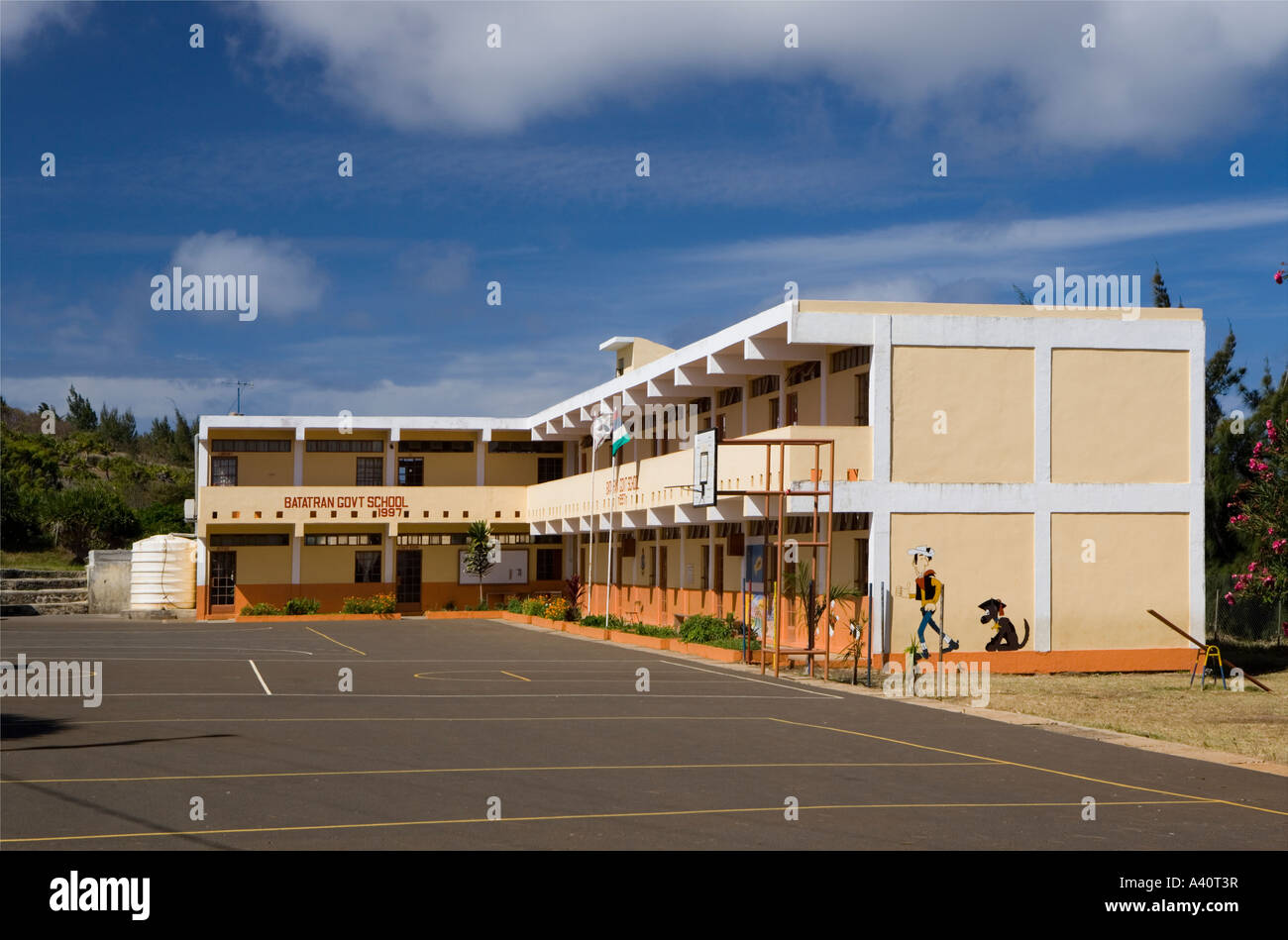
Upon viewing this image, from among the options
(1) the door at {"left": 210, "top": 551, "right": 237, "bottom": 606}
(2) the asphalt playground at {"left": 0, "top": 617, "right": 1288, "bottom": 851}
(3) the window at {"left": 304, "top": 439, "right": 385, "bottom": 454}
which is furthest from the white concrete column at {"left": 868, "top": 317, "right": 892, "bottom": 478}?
(1) the door at {"left": 210, "top": 551, "right": 237, "bottom": 606}

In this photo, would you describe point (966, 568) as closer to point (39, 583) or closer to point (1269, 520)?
point (1269, 520)

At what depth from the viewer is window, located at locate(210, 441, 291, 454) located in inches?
2194

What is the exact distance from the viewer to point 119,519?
225 ft

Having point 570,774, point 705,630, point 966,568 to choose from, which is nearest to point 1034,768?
point 570,774

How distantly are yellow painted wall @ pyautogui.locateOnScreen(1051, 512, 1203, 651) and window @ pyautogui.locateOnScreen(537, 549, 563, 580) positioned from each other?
2945 centimetres

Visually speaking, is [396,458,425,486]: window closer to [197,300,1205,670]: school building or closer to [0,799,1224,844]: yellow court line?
[197,300,1205,670]: school building

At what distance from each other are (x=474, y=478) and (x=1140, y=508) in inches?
1265

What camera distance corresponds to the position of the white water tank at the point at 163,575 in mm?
52938

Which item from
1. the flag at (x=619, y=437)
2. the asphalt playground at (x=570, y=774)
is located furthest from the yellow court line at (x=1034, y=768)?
the flag at (x=619, y=437)

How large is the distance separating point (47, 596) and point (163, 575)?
23.0ft

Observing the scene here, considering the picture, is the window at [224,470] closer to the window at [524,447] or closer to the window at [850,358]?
the window at [524,447]

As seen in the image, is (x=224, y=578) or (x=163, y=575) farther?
(x=224, y=578)

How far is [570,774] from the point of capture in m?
14.2
